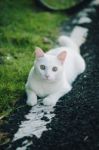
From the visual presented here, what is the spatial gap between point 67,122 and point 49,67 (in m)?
0.91

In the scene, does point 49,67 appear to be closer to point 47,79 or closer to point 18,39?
point 47,79

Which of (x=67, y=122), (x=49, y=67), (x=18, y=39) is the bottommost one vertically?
(x=67, y=122)

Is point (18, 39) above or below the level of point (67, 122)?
above

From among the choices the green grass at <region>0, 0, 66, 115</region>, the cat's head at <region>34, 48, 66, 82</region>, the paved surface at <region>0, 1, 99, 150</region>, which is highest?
the cat's head at <region>34, 48, 66, 82</region>

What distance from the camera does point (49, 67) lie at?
241 inches

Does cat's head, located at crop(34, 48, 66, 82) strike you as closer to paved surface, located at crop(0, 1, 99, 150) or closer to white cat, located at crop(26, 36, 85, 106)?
white cat, located at crop(26, 36, 85, 106)

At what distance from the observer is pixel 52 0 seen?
12.2 meters

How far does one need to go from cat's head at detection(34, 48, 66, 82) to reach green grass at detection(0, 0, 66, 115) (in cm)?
66

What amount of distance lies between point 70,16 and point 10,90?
16.7 feet

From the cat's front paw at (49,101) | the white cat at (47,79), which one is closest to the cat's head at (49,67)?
the white cat at (47,79)

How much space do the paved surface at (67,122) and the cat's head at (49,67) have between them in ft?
1.28

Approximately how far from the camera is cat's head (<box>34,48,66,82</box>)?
6082 mm

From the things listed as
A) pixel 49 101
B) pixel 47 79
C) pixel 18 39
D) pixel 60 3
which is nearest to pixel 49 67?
pixel 47 79

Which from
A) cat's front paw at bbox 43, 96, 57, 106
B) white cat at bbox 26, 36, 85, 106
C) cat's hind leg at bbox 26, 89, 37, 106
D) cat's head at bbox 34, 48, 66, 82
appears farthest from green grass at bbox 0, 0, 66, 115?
cat's head at bbox 34, 48, 66, 82
